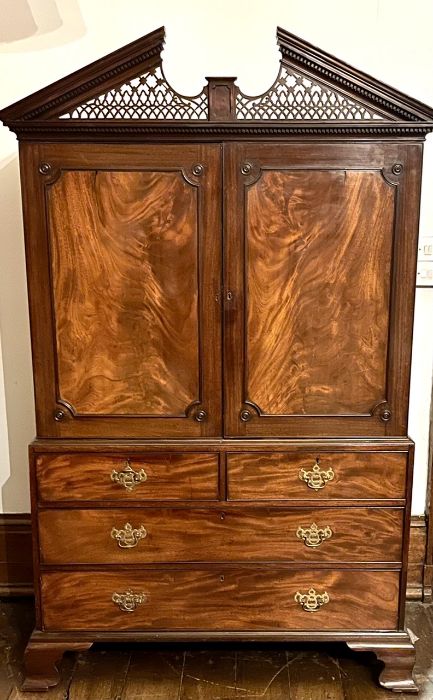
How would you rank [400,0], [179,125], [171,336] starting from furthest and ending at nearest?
[400,0] → [171,336] → [179,125]

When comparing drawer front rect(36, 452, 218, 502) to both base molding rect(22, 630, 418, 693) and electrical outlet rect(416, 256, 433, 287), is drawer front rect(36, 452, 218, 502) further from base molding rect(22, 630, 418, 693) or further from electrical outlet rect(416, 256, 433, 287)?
electrical outlet rect(416, 256, 433, 287)

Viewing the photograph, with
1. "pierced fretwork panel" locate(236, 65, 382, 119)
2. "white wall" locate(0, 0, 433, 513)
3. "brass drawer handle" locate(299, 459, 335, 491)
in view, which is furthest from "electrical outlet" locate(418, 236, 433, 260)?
"brass drawer handle" locate(299, 459, 335, 491)

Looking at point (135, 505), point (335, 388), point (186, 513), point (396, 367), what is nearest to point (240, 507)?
point (186, 513)

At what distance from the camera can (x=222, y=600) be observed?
214 cm

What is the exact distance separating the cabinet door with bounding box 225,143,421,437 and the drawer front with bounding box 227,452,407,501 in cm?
8

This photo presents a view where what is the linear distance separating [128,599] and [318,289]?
3.80ft

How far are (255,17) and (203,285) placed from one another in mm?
1107

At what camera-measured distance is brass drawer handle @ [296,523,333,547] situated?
82.7 inches

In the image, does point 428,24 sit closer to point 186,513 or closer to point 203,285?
point 203,285

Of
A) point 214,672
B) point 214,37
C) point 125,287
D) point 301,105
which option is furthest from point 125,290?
point 214,672

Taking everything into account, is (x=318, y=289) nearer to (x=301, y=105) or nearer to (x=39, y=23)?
(x=301, y=105)

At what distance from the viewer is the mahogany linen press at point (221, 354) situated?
1.93 metres

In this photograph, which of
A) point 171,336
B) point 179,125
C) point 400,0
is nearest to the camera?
point 179,125

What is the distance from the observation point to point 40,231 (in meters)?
1.97
